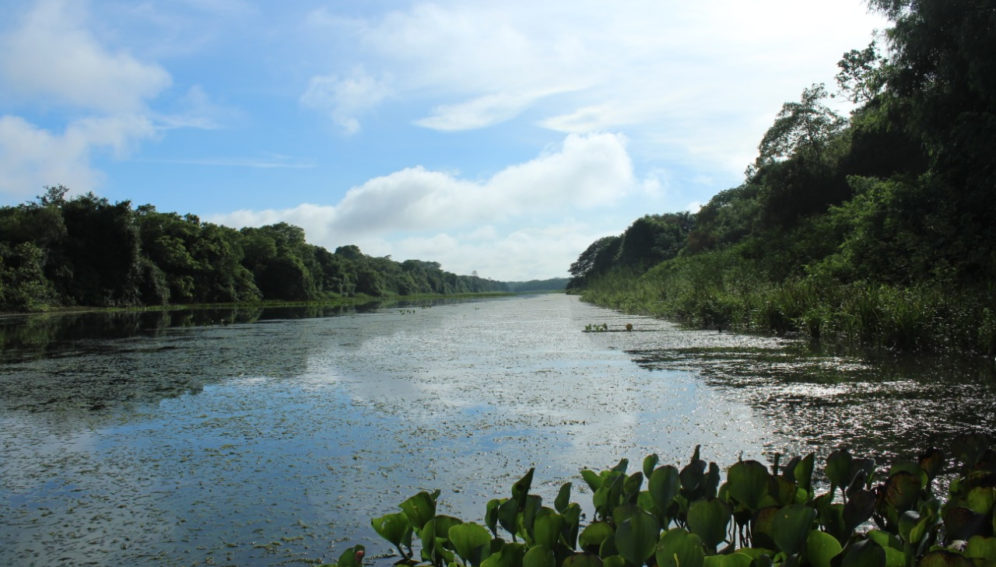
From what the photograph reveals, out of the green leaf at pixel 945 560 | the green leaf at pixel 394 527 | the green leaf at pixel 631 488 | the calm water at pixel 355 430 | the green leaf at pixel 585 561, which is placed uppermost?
the green leaf at pixel 945 560

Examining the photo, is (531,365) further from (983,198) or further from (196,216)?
(196,216)

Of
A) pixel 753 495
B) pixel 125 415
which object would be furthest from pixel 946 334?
pixel 125 415

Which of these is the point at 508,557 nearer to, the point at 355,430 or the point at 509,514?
the point at 509,514

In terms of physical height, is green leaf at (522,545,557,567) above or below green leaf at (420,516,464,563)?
above

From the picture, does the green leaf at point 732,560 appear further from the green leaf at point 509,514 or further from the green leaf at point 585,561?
the green leaf at point 509,514

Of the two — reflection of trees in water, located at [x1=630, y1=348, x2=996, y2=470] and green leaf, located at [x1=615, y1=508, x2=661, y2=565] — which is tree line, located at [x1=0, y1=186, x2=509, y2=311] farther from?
green leaf, located at [x1=615, y1=508, x2=661, y2=565]

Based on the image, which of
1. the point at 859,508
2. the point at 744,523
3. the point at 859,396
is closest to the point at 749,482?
the point at 744,523

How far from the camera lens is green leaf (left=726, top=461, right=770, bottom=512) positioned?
2324 mm

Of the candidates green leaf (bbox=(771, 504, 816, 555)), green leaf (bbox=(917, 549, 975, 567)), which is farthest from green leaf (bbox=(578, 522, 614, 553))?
green leaf (bbox=(917, 549, 975, 567))

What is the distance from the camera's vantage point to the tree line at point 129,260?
135 ft

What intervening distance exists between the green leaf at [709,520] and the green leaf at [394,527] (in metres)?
1.01

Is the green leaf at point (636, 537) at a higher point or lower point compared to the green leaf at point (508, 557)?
higher

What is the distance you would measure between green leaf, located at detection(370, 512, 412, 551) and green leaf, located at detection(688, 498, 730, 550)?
101 cm

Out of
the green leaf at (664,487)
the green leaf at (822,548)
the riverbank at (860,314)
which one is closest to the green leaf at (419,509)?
the green leaf at (664,487)
